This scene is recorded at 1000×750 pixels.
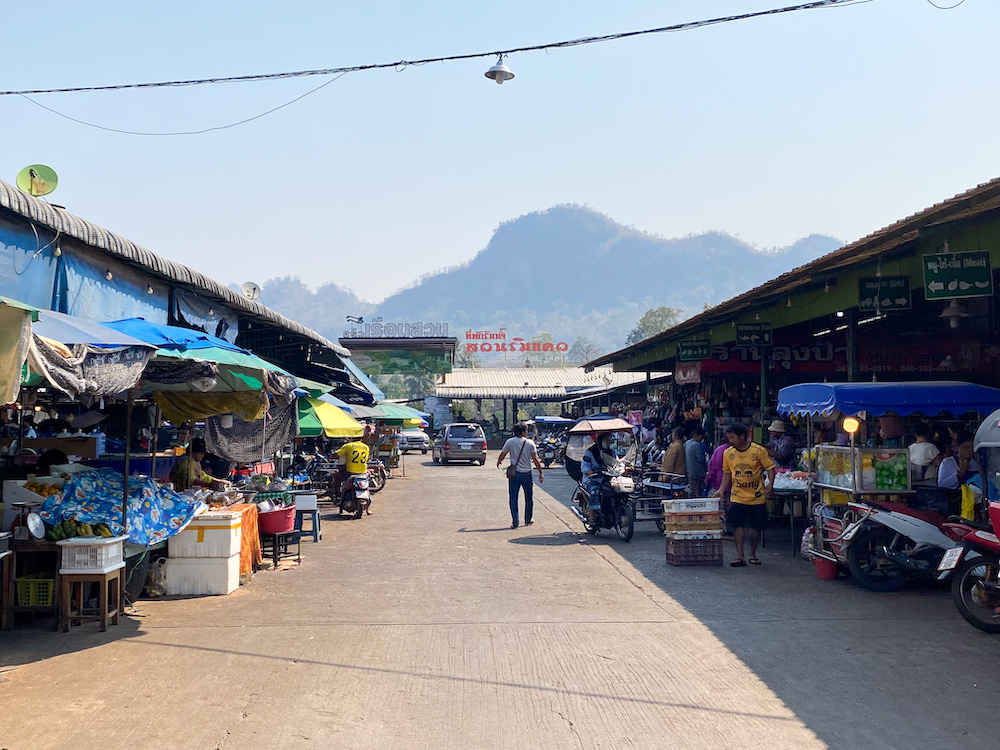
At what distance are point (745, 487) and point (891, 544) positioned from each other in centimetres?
208

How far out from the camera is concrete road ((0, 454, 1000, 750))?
5.05 m

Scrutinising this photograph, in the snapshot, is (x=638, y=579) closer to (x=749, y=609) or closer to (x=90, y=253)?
(x=749, y=609)

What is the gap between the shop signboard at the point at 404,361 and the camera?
47.6 m

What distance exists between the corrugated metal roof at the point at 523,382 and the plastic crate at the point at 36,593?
4034 cm

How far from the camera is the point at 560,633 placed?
7.33 metres

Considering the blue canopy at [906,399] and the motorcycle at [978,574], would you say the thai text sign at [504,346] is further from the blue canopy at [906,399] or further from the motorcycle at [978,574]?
the motorcycle at [978,574]

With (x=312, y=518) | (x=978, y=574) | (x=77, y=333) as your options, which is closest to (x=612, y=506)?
(x=312, y=518)

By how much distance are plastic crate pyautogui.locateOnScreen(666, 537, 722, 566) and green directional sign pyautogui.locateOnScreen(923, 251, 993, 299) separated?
13.3 feet

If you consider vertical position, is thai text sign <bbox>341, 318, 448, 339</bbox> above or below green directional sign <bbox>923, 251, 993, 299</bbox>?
above

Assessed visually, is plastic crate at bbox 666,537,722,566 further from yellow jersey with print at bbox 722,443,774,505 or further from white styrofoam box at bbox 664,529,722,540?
yellow jersey with print at bbox 722,443,774,505

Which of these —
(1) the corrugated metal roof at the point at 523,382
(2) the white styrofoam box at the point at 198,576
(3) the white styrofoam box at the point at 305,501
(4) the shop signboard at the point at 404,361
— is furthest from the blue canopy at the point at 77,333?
(1) the corrugated metal roof at the point at 523,382

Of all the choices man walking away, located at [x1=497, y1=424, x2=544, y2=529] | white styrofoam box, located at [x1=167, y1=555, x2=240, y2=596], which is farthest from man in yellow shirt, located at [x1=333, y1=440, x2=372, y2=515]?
white styrofoam box, located at [x1=167, y1=555, x2=240, y2=596]

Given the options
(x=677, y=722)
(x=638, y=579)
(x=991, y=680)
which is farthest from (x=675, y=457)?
(x=677, y=722)

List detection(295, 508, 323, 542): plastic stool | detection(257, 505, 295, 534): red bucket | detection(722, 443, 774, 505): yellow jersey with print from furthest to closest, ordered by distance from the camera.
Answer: detection(295, 508, 323, 542): plastic stool, detection(257, 505, 295, 534): red bucket, detection(722, 443, 774, 505): yellow jersey with print
